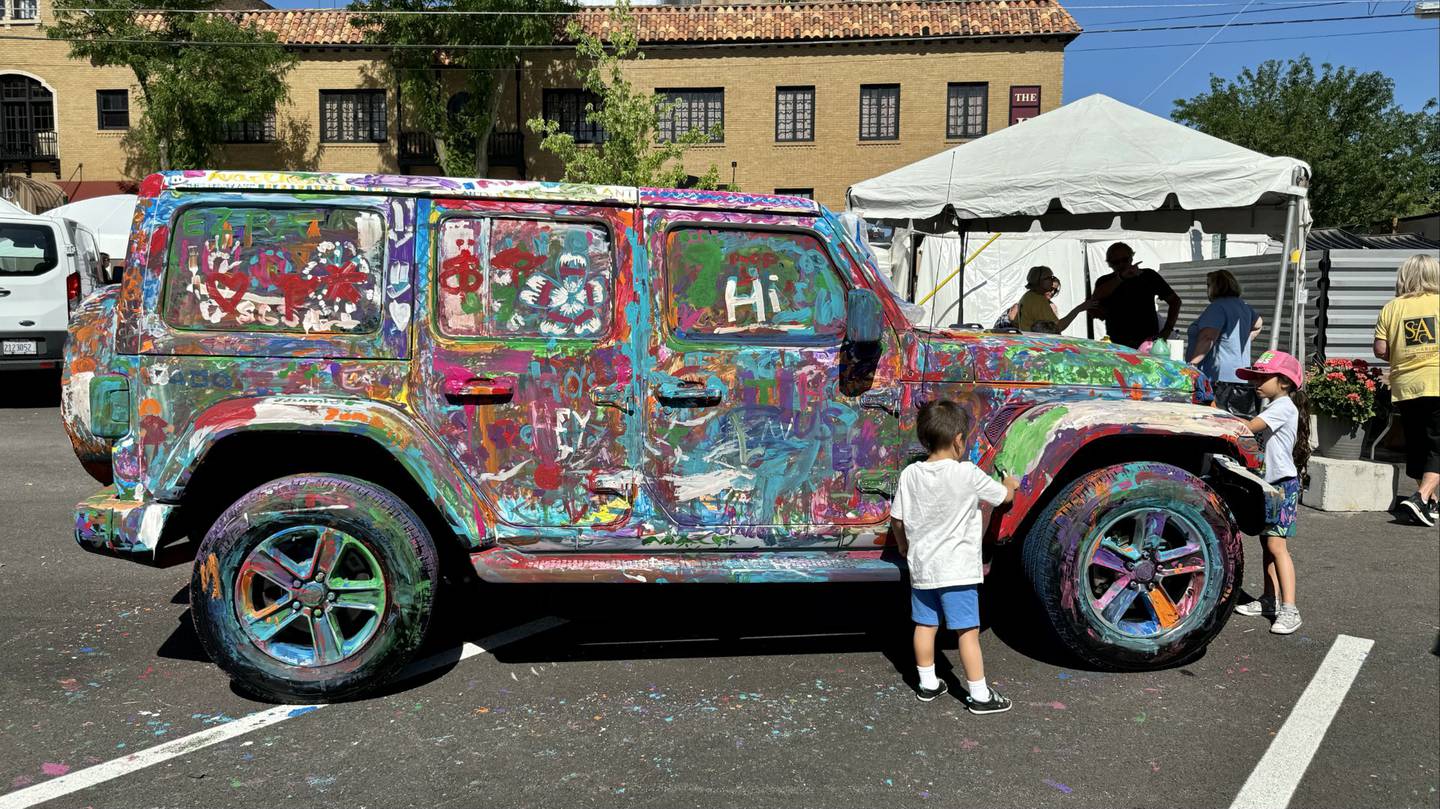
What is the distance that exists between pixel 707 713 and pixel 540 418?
127cm

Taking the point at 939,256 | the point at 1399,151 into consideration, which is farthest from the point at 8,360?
the point at 1399,151

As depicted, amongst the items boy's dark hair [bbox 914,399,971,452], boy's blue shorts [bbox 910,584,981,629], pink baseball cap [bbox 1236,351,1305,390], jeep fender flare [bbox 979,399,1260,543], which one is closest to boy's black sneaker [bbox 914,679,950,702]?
boy's blue shorts [bbox 910,584,981,629]

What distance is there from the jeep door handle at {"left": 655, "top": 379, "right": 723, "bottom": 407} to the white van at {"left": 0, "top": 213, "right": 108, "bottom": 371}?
10.3m

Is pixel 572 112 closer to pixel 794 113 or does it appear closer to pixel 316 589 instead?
pixel 794 113

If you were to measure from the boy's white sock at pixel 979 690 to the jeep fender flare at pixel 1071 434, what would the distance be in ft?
1.87

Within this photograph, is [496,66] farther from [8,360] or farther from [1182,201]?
[1182,201]

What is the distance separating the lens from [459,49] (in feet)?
97.8

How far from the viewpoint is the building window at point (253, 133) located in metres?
32.4

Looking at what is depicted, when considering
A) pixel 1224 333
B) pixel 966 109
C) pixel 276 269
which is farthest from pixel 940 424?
pixel 966 109

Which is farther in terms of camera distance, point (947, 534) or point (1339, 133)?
point (1339, 133)

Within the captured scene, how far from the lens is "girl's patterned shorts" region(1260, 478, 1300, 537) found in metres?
4.50

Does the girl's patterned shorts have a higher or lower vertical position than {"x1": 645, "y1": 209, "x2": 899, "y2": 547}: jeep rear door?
lower

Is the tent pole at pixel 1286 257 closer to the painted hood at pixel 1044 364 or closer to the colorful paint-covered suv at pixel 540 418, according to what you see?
the painted hood at pixel 1044 364

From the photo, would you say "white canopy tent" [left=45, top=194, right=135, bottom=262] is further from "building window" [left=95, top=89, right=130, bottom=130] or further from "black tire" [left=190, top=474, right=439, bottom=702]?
"black tire" [left=190, top=474, right=439, bottom=702]
